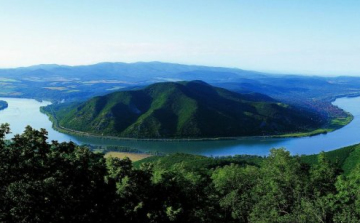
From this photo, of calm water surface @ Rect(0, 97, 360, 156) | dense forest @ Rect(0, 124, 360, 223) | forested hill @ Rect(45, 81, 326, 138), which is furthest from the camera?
forested hill @ Rect(45, 81, 326, 138)

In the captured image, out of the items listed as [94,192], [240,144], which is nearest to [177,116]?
[240,144]

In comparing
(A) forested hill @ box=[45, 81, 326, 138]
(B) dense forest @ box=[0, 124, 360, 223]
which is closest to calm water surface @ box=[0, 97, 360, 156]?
(A) forested hill @ box=[45, 81, 326, 138]

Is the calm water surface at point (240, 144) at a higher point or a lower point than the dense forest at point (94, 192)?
lower

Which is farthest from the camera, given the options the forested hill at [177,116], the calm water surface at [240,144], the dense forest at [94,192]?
the forested hill at [177,116]

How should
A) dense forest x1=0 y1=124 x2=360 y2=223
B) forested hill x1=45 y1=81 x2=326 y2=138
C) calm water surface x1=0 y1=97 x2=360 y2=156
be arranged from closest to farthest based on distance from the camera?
dense forest x1=0 y1=124 x2=360 y2=223 → calm water surface x1=0 y1=97 x2=360 y2=156 → forested hill x1=45 y1=81 x2=326 y2=138

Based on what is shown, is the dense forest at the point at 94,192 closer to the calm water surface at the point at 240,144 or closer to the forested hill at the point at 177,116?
the calm water surface at the point at 240,144

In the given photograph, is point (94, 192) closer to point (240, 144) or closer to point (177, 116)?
point (240, 144)

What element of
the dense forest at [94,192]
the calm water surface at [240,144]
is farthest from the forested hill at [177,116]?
the dense forest at [94,192]

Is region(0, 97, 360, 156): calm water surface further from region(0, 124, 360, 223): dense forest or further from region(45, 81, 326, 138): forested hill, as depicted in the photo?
region(0, 124, 360, 223): dense forest
